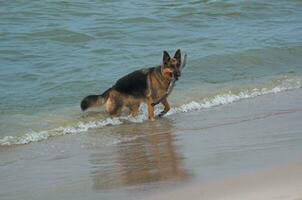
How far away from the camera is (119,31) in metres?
17.4

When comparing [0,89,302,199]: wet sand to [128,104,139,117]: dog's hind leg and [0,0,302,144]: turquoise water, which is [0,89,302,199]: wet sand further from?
[0,0,302,144]: turquoise water

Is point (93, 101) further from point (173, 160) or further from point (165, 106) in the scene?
point (173, 160)

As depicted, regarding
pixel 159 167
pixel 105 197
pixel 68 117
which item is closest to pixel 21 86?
pixel 68 117

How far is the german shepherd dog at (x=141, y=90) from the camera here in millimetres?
10234

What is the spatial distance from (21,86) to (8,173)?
530 centimetres

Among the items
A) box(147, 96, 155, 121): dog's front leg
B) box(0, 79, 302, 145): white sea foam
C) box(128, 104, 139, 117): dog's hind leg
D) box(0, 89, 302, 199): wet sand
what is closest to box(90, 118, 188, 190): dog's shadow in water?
box(0, 89, 302, 199): wet sand

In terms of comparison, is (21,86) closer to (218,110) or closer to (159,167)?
(218,110)

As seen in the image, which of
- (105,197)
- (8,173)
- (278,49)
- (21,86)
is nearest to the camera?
(105,197)

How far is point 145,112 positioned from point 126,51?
470cm

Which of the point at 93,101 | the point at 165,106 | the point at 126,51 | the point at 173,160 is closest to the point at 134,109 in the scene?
the point at 165,106

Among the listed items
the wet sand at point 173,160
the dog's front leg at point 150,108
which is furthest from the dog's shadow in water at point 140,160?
the dog's front leg at point 150,108

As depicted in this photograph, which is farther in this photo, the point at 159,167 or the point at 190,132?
the point at 190,132

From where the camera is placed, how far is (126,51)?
49.4ft

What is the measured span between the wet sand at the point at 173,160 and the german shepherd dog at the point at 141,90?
0.57 metres
